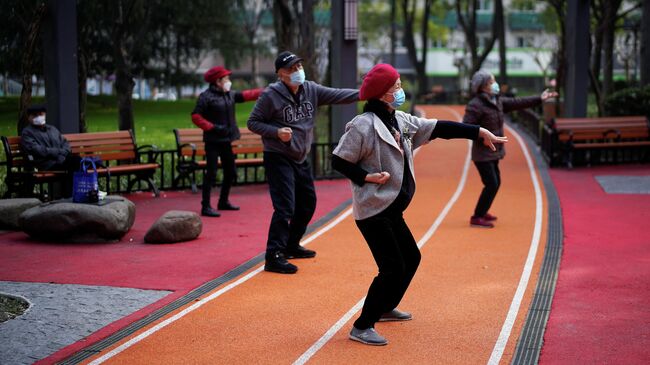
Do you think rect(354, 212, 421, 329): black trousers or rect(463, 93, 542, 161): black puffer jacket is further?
rect(463, 93, 542, 161): black puffer jacket

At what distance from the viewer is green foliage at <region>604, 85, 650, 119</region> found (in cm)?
2258

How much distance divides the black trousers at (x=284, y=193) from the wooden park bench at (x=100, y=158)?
5.25 m

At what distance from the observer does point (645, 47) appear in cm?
2489

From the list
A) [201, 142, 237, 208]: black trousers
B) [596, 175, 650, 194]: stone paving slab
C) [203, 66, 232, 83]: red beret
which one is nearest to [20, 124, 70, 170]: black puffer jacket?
[201, 142, 237, 208]: black trousers

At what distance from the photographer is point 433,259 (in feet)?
34.5

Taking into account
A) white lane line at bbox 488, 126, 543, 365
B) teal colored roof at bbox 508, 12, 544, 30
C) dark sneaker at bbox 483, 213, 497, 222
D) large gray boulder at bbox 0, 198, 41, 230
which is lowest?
white lane line at bbox 488, 126, 543, 365

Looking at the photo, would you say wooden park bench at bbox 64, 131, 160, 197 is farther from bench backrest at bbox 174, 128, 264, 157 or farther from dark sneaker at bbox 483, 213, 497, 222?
dark sneaker at bbox 483, 213, 497, 222

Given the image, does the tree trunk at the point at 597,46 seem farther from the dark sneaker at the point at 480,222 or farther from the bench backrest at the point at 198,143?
the dark sneaker at the point at 480,222

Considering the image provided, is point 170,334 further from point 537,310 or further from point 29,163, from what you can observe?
point 29,163

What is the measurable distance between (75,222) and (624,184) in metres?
10.0

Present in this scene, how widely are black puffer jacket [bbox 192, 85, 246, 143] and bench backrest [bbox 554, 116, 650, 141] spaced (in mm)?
9415

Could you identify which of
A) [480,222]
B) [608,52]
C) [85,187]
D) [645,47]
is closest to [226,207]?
[85,187]

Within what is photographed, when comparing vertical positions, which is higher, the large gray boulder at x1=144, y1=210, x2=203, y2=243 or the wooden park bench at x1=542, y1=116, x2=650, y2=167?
the wooden park bench at x1=542, y1=116, x2=650, y2=167

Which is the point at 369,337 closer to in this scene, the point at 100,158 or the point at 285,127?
the point at 285,127
